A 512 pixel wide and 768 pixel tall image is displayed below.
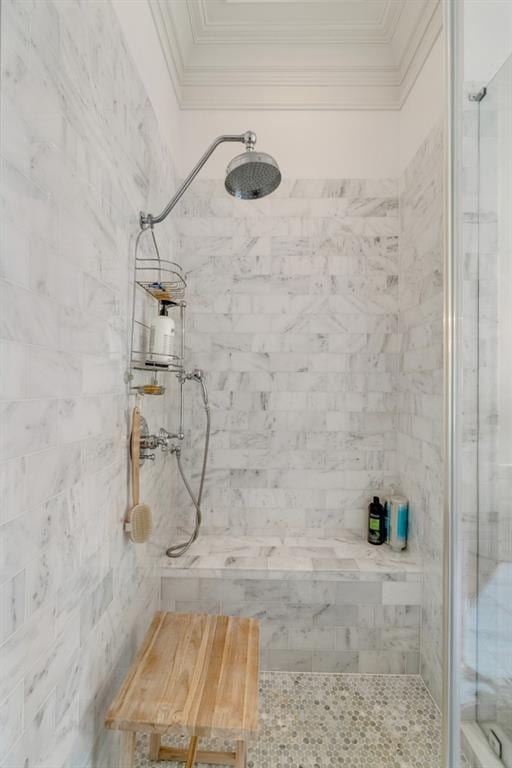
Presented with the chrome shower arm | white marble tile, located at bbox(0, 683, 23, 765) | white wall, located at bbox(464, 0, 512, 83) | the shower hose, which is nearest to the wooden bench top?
white marble tile, located at bbox(0, 683, 23, 765)

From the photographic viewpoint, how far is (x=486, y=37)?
836mm

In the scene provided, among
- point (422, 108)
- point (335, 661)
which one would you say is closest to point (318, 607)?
point (335, 661)

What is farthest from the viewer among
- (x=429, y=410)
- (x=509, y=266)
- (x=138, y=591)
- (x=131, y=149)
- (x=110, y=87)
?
(x=429, y=410)

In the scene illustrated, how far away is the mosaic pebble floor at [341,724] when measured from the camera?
1171 millimetres

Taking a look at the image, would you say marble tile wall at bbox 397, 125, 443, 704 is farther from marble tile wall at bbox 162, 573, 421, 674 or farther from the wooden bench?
the wooden bench

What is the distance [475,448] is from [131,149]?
1.33 meters

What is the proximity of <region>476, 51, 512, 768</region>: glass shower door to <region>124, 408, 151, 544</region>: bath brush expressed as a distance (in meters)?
0.94

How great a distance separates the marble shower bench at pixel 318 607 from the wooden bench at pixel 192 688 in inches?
11.6

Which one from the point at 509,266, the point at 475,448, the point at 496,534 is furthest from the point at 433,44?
the point at 496,534

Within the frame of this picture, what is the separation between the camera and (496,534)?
0.91 m

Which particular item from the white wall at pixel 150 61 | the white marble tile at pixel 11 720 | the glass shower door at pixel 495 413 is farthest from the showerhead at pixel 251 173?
the white marble tile at pixel 11 720

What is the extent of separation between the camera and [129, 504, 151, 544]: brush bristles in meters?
1.15

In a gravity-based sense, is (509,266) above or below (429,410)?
above

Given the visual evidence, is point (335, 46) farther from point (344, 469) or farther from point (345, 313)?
point (344, 469)
